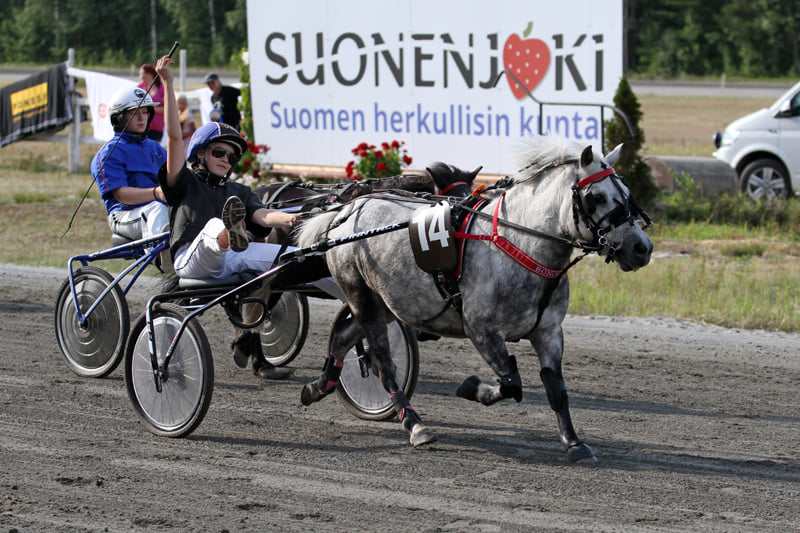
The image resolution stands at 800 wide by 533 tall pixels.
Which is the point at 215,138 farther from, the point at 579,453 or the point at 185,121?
the point at 185,121

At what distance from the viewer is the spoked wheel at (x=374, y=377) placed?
560 cm

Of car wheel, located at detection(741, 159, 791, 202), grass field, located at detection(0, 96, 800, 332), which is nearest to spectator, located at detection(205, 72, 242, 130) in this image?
grass field, located at detection(0, 96, 800, 332)

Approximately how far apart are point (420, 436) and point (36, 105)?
15.6 metres

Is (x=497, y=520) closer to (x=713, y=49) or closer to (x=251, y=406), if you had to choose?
(x=251, y=406)

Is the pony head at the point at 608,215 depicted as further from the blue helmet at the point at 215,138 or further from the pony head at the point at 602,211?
the blue helmet at the point at 215,138

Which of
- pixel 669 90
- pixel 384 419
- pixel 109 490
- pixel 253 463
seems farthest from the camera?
pixel 669 90

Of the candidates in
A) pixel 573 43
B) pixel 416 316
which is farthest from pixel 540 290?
pixel 573 43

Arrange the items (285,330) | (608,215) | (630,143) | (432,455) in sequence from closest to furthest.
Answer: (608,215) → (432,455) → (285,330) → (630,143)

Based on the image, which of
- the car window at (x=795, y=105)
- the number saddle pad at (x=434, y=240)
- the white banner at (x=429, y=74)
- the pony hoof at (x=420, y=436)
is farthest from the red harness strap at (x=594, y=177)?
the car window at (x=795, y=105)

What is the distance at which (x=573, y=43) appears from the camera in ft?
37.9

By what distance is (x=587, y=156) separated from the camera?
14.6ft

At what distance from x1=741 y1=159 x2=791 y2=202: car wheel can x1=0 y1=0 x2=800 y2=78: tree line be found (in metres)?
27.1

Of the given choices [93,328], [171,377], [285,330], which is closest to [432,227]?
[171,377]

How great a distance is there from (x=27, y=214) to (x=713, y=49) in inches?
1358
